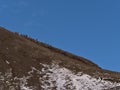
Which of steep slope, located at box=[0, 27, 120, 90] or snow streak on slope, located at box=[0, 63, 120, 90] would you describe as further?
steep slope, located at box=[0, 27, 120, 90]

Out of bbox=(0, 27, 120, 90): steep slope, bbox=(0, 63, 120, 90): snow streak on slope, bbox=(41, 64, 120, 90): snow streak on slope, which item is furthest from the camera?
bbox=(0, 27, 120, 90): steep slope

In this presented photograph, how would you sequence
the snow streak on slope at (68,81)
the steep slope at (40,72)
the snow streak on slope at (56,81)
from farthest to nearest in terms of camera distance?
1. the steep slope at (40,72)
2. the snow streak on slope at (68,81)
3. the snow streak on slope at (56,81)

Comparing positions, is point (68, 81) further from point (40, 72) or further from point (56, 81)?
point (40, 72)

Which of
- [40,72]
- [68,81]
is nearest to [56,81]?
[68,81]

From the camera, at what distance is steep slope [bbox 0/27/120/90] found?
2254 inches

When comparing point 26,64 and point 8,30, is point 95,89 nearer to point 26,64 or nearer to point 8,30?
point 26,64

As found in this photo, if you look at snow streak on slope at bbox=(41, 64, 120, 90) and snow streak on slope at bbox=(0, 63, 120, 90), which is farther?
snow streak on slope at bbox=(41, 64, 120, 90)

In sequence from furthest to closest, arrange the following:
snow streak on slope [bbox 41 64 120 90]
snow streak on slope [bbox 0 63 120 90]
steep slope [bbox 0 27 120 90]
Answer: steep slope [bbox 0 27 120 90]
snow streak on slope [bbox 41 64 120 90]
snow streak on slope [bbox 0 63 120 90]

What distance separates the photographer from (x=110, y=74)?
65500 mm

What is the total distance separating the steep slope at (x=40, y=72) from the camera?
188 feet

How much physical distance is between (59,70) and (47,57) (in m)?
6.37

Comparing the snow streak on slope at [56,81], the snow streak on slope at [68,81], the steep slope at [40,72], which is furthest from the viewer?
the steep slope at [40,72]

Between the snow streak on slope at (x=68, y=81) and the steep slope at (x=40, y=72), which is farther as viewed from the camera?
the steep slope at (x=40, y=72)

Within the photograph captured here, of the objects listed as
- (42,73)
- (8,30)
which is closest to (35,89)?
(42,73)
